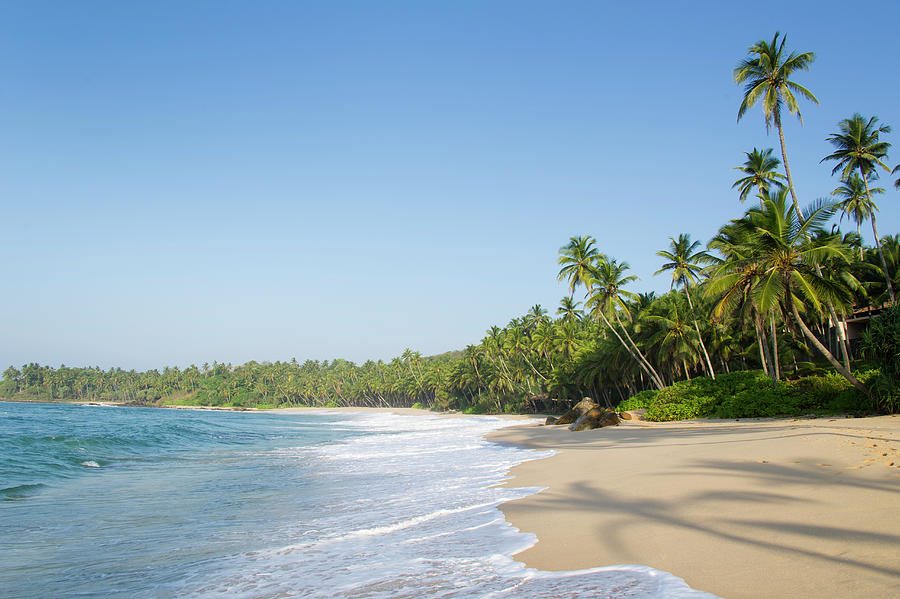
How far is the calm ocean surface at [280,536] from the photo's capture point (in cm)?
474

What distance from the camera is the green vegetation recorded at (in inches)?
742

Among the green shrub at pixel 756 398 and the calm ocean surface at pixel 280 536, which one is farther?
the green shrub at pixel 756 398

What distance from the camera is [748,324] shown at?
32000mm

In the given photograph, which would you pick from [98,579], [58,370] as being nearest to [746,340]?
[98,579]

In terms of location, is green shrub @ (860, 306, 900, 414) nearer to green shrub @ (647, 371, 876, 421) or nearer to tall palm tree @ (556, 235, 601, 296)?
green shrub @ (647, 371, 876, 421)

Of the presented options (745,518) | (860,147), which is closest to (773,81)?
(860,147)

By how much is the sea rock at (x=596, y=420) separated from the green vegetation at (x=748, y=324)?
3232mm

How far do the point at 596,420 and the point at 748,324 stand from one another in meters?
13.7

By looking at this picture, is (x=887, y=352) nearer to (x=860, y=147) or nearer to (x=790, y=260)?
(x=790, y=260)

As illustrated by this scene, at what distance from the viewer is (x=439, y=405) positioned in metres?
91.6

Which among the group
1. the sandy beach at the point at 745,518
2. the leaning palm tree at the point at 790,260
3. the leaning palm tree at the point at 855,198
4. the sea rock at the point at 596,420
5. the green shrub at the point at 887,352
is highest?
the leaning palm tree at the point at 855,198

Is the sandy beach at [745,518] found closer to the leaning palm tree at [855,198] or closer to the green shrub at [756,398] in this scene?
the green shrub at [756,398]

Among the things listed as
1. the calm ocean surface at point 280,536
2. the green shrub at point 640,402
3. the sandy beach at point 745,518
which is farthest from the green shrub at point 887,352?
the green shrub at point 640,402

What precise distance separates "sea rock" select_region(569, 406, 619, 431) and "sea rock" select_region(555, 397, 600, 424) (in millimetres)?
766
